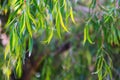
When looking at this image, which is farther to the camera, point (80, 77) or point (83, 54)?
point (83, 54)

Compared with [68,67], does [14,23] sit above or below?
above

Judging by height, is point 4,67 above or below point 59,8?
below

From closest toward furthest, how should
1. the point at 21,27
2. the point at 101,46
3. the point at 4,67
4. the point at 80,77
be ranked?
the point at 21,27 → the point at 101,46 → the point at 4,67 → the point at 80,77

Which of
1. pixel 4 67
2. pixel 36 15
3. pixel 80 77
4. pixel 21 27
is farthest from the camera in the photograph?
pixel 80 77

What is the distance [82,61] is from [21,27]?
4.71 feet

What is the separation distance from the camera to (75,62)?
249 cm

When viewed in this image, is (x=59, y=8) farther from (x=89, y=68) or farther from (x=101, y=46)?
(x=89, y=68)

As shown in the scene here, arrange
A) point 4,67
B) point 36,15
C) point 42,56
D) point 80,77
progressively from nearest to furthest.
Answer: point 36,15
point 4,67
point 80,77
point 42,56

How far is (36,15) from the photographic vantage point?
4.41 feet

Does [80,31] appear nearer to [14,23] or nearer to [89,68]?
[89,68]

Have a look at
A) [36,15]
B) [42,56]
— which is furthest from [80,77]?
[36,15]

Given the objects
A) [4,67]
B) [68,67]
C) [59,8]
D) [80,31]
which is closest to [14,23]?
[59,8]

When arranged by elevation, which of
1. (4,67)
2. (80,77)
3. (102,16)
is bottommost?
(80,77)

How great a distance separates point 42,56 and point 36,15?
1264 mm
